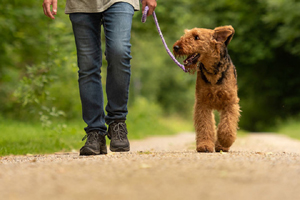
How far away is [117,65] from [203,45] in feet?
3.60

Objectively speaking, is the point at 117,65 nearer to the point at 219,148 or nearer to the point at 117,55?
the point at 117,55

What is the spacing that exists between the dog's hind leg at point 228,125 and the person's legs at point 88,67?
4.27 feet

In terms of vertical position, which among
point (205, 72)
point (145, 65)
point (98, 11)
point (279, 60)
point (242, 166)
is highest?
point (98, 11)

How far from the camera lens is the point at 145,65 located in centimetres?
3847

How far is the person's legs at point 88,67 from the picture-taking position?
4258 millimetres

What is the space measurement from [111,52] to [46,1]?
89 centimetres

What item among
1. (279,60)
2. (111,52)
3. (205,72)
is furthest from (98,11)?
(279,60)

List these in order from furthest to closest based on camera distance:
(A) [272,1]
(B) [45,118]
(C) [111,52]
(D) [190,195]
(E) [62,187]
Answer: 1. (A) [272,1]
2. (B) [45,118]
3. (C) [111,52]
4. (E) [62,187]
5. (D) [190,195]

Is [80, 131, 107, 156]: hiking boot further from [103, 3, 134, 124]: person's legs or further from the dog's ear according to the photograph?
the dog's ear

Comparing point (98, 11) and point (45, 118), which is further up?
point (98, 11)

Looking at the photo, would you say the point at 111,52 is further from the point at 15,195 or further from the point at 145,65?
the point at 145,65

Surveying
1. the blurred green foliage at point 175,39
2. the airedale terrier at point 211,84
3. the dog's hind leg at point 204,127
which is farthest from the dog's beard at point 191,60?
the blurred green foliage at point 175,39

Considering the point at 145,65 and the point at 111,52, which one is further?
the point at 145,65

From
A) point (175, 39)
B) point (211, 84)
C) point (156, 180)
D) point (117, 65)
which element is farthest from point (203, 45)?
point (175, 39)
